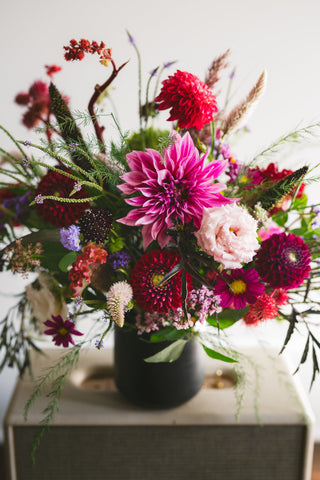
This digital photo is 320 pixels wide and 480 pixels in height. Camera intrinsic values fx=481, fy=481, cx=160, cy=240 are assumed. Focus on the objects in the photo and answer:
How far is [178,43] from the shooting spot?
112 cm

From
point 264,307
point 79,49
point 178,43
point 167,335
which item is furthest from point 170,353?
point 178,43

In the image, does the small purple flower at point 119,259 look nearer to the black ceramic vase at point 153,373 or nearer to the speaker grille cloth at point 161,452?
the black ceramic vase at point 153,373

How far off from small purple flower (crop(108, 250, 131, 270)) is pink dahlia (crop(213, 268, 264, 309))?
0.43 ft

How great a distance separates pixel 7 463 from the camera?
0.84m

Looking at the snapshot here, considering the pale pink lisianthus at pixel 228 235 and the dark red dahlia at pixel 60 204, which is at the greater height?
the dark red dahlia at pixel 60 204

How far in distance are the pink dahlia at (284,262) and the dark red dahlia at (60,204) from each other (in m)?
0.25

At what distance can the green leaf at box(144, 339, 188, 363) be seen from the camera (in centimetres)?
73

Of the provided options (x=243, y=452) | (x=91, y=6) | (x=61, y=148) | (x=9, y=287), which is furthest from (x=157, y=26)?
(x=243, y=452)

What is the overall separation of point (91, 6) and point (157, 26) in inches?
6.1

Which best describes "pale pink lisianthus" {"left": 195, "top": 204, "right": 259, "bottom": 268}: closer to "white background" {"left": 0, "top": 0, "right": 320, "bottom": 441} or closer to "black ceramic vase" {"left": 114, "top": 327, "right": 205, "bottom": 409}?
"black ceramic vase" {"left": 114, "top": 327, "right": 205, "bottom": 409}

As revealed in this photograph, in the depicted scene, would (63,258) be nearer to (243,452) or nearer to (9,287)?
(243,452)

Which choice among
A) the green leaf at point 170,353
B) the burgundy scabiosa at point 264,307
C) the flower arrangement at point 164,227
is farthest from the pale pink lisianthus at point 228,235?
the green leaf at point 170,353

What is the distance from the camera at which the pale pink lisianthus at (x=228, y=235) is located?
58 centimetres

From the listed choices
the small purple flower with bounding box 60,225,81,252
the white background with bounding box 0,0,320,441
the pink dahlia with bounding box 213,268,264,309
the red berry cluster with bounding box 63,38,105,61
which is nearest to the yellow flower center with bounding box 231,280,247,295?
the pink dahlia with bounding box 213,268,264,309
